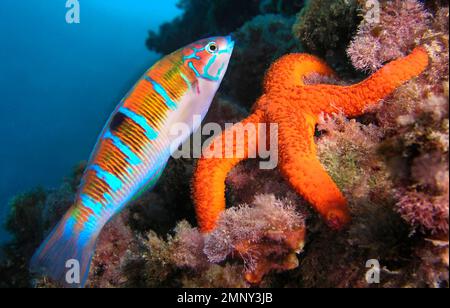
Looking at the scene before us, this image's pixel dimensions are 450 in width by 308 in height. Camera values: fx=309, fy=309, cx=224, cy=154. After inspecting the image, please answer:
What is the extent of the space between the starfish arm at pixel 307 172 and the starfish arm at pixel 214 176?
0.36 m

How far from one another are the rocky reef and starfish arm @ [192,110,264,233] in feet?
0.56

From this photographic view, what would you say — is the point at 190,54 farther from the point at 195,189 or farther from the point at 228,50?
the point at 195,189

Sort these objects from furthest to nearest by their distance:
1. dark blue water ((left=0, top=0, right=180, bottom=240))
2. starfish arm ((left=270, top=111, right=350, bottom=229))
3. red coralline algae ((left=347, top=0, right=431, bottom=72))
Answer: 1. dark blue water ((left=0, top=0, right=180, bottom=240))
2. red coralline algae ((left=347, top=0, right=431, bottom=72))
3. starfish arm ((left=270, top=111, right=350, bottom=229))

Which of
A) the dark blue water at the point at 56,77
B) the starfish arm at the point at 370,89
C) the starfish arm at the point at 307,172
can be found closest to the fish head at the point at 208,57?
the starfish arm at the point at 307,172

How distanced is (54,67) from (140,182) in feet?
301

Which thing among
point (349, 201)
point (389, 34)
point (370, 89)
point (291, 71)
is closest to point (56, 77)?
point (291, 71)

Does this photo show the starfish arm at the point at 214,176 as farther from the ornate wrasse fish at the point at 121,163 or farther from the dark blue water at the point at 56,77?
the dark blue water at the point at 56,77

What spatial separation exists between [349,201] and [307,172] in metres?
0.36

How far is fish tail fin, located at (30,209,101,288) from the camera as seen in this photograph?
97.0 inches

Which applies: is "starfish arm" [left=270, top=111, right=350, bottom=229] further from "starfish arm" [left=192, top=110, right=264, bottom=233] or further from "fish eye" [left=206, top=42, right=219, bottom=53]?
"fish eye" [left=206, top=42, right=219, bottom=53]

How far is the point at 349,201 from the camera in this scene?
2193 mm

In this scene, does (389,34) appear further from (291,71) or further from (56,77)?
(56,77)

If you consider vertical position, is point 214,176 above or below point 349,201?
above

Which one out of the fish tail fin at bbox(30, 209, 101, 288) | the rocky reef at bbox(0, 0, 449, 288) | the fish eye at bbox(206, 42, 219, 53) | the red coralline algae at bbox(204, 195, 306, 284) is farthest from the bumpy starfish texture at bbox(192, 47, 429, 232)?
the fish tail fin at bbox(30, 209, 101, 288)
